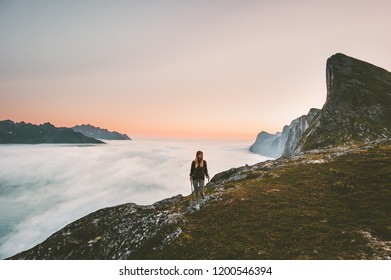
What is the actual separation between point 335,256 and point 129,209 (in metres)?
22.8

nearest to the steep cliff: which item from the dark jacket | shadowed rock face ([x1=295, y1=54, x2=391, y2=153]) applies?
the dark jacket

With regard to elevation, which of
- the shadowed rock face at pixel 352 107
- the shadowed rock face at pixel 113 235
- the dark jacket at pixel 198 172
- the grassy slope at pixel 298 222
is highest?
the shadowed rock face at pixel 352 107

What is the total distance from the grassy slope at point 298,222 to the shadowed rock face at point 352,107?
7075cm

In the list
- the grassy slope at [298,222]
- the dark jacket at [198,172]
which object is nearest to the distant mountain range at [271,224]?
the grassy slope at [298,222]

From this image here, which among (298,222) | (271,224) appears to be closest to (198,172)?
(271,224)

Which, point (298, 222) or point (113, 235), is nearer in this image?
point (298, 222)

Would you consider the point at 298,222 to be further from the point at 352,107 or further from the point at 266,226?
the point at 352,107

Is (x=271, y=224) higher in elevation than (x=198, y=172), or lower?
lower

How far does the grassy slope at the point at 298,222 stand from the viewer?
1566 cm

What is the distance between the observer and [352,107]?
388 feet

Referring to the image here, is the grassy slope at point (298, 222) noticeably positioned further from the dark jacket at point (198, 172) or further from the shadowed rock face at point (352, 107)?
the shadowed rock face at point (352, 107)

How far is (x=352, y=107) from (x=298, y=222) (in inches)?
4704

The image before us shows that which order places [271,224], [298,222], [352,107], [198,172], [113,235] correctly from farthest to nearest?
[352,107] → [113,235] → [198,172] → [271,224] → [298,222]

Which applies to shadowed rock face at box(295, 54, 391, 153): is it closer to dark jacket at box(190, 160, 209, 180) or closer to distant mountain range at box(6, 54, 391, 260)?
distant mountain range at box(6, 54, 391, 260)
